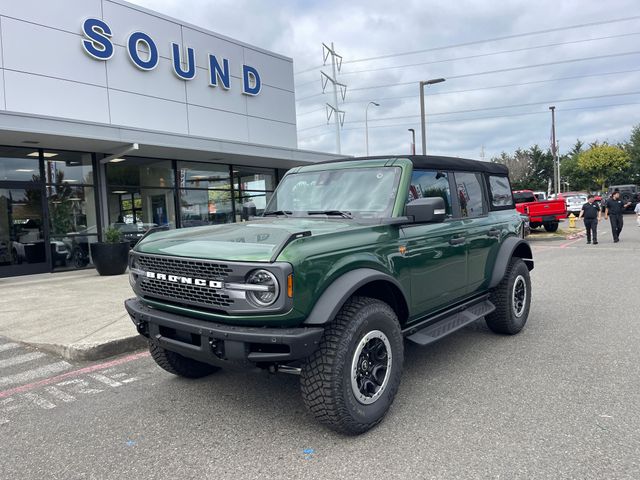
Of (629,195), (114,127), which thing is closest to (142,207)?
(114,127)

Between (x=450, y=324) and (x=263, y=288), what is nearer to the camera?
(x=263, y=288)

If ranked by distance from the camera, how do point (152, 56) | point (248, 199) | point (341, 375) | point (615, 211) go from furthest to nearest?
point (248, 199), point (615, 211), point (152, 56), point (341, 375)

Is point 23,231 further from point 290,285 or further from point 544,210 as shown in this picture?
point 544,210

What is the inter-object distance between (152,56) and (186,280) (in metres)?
14.5

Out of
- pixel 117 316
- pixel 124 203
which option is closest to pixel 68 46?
pixel 124 203

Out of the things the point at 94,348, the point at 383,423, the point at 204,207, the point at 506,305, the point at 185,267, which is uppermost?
the point at 204,207

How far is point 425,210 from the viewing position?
11.7ft

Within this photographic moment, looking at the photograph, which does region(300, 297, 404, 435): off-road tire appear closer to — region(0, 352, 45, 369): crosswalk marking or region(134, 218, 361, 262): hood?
region(134, 218, 361, 262): hood

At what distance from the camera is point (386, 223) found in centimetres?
365

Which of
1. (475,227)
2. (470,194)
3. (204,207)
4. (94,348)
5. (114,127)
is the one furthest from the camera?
(204,207)

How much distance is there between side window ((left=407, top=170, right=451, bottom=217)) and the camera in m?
4.09

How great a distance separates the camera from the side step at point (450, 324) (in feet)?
12.7

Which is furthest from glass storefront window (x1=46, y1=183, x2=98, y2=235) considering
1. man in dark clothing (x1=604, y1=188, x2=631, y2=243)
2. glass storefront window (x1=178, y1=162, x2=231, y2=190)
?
man in dark clothing (x1=604, y1=188, x2=631, y2=243)

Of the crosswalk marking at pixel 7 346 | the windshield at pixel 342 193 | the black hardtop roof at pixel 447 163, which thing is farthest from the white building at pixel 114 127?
the black hardtop roof at pixel 447 163
